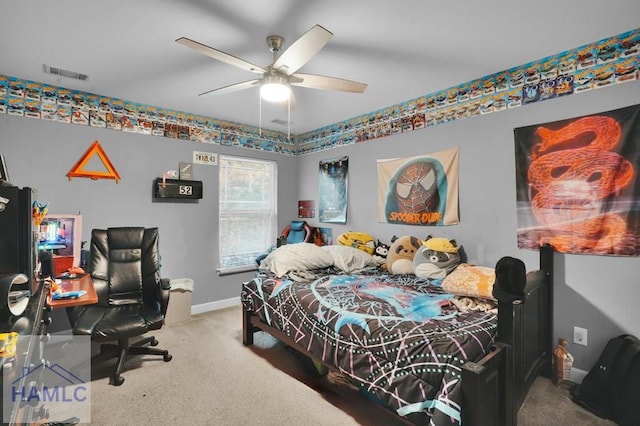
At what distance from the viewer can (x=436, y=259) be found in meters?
2.92

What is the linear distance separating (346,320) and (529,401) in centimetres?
146

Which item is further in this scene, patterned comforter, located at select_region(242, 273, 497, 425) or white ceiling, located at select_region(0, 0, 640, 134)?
white ceiling, located at select_region(0, 0, 640, 134)

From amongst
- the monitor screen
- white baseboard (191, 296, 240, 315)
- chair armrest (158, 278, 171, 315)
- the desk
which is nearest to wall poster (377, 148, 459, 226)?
white baseboard (191, 296, 240, 315)

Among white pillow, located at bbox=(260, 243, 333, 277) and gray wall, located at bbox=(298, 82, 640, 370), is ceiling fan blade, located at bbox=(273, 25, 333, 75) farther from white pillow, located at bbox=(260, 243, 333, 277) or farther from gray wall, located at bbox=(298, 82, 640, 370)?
gray wall, located at bbox=(298, 82, 640, 370)

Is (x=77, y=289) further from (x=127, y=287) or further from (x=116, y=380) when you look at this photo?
(x=116, y=380)

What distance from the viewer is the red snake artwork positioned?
7.29 feet

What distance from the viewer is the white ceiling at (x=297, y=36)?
186cm

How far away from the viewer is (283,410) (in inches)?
81.4

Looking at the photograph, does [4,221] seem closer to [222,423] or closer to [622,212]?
[222,423]

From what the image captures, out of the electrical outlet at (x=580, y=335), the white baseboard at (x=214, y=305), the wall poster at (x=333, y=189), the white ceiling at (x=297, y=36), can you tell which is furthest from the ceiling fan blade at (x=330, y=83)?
the white baseboard at (x=214, y=305)

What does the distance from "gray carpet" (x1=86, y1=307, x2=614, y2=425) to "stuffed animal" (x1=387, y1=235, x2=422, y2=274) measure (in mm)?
1231

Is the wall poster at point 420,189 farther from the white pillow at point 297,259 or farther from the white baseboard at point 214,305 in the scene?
the white baseboard at point 214,305

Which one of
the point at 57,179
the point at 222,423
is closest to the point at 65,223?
the point at 57,179

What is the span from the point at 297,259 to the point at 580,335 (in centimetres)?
242
